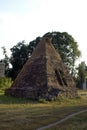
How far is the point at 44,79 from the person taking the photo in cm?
2958

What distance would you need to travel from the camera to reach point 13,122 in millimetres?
16203

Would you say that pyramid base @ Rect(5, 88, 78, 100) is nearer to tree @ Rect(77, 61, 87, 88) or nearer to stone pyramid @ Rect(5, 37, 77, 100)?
stone pyramid @ Rect(5, 37, 77, 100)

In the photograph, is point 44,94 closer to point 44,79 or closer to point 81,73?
point 44,79

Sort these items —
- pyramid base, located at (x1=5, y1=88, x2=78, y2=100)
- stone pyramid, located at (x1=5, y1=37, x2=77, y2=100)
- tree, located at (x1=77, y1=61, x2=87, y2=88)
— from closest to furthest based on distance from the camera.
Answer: pyramid base, located at (x1=5, y1=88, x2=78, y2=100) → stone pyramid, located at (x1=5, y1=37, x2=77, y2=100) → tree, located at (x1=77, y1=61, x2=87, y2=88)

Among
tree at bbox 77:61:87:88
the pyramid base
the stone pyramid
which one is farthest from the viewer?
tree at bbox 77:61:87:88

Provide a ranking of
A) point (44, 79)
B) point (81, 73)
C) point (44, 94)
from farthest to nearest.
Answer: point (81, 73) < point (44, 79) < point (44, 94)

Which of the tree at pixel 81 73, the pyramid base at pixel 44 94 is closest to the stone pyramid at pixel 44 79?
the pyramid base at pixel 44 94

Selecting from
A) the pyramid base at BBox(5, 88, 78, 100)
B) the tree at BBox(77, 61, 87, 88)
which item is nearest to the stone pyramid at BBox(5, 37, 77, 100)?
the pyramid base at BBox(5, 88, 78, 100)

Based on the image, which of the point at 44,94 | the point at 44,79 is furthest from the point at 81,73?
the point at 44,94

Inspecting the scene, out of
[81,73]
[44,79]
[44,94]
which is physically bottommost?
[44,94]

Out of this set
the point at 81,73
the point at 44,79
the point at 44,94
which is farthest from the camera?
the point at 81,73

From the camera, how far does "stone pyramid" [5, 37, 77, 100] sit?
2877cm

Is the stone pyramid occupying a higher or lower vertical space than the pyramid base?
higher

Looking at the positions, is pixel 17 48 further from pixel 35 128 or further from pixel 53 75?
pixel 35 128
